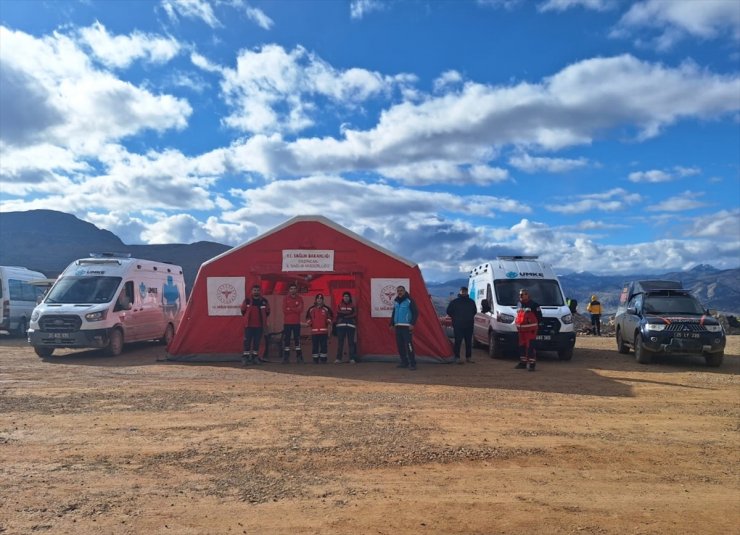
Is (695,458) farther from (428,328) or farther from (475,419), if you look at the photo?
(428,328)

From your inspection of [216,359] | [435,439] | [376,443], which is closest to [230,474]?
[376,443]

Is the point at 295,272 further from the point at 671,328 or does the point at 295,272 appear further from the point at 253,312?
the point at 671,328

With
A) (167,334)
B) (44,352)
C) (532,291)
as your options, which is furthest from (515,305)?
(44,352)

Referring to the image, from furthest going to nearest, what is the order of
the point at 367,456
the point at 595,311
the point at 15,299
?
the point at 595,311 < the point at 15,299 < the point at 367,456

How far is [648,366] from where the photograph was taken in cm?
1420

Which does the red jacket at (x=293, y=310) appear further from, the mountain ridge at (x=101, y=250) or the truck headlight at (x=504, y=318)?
the mountain ridge at (x=101, y=250)

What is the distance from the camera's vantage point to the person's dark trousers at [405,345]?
44.5 ft

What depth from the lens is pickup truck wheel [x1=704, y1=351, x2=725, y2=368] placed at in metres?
13.9

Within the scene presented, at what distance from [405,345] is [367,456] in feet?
24.4

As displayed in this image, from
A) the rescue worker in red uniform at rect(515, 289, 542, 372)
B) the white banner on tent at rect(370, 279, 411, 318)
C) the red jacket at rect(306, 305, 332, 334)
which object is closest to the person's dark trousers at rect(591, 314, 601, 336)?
the rescue worker in red uniform at rect(515, 289, 542, 372)

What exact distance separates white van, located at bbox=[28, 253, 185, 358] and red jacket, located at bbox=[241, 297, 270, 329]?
416cm

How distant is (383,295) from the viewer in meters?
14.8

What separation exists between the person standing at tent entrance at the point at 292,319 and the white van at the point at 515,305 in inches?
194

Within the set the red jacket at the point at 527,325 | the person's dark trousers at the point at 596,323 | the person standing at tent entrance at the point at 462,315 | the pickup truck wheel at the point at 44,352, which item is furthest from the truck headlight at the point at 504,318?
the pickup truck wheel at the point at 44,352
